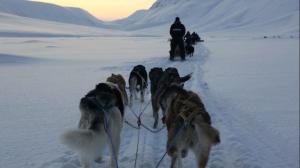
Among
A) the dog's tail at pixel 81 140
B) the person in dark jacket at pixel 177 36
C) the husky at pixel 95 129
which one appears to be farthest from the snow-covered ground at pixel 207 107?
the person in dark jacket at pixel 177 36

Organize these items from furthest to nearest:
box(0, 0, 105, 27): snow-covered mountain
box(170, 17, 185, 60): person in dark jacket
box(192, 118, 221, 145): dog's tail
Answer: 1. box(0, 0, 105, 27): snow-covered mountain
2. box(170, 17, 185, 60): person in dark jacket
3. box(192, 118, 221, 145): dog's tail

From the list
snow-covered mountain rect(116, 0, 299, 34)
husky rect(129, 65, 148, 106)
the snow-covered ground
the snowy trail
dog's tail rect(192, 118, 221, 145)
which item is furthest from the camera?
snow-covered mountain rect(116, 0, 299, 34)

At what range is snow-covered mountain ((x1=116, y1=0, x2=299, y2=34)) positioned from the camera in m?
74.7

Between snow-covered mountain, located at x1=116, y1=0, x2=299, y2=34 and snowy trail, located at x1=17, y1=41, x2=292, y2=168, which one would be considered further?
snow-covered mountain, located at x1=116, y1=0, x2=299, y2=34

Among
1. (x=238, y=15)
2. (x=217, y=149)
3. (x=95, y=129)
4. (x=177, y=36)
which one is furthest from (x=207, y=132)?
(x=238, y=15)

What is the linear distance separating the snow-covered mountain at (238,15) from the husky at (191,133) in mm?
59603

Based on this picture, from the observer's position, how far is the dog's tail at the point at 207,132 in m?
3.16

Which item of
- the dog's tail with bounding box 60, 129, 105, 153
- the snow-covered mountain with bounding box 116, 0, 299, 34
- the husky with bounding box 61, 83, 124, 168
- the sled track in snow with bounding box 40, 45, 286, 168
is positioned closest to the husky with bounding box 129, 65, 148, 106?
the sled track in snow with bounding box 40, 45, 286, 168

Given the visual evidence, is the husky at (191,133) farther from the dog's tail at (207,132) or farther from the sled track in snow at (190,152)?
the sled track in snow at (190,152)

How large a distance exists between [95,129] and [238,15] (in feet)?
335

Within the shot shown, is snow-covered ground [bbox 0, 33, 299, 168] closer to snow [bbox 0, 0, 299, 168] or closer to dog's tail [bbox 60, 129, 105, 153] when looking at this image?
snow [bbox 0, 0, 299, 168]

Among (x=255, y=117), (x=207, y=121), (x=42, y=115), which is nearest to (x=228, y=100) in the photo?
(x=255, y=117)

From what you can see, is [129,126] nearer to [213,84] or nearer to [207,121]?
[207,121]

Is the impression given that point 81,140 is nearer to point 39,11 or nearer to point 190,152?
point 190,152
